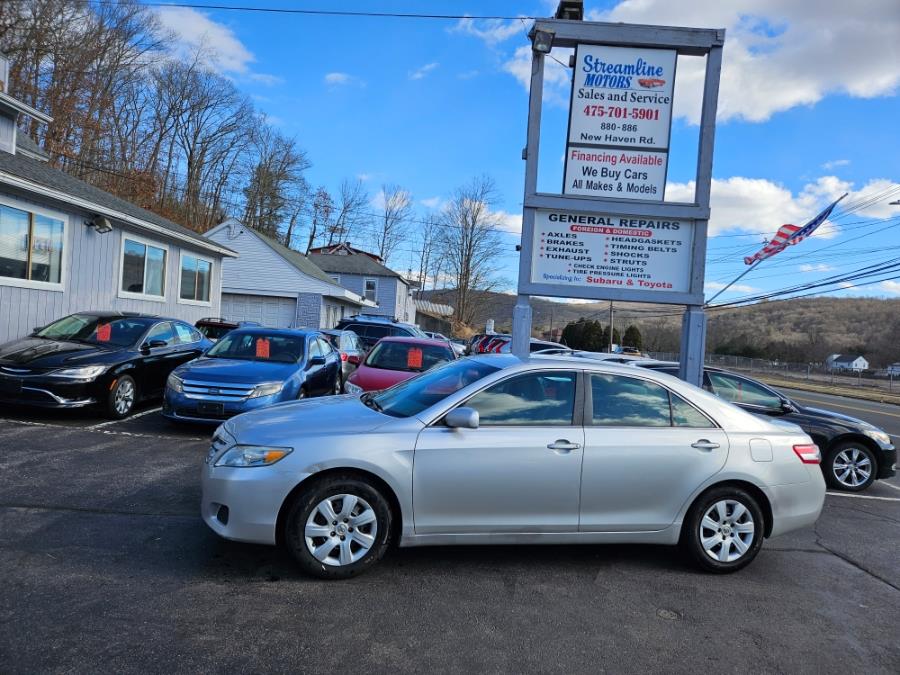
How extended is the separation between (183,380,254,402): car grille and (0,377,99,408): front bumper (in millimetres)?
1614

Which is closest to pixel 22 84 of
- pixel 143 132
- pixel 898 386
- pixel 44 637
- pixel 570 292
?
pixel 143 132

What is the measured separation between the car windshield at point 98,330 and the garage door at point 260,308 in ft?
72.8

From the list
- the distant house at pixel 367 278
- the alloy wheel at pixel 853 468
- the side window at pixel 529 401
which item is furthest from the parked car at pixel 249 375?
the distant house at pixel 367 278

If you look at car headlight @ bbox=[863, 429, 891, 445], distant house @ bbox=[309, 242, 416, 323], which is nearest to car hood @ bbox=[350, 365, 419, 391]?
car headlight @ bbox=[863, 429, 891, 445]

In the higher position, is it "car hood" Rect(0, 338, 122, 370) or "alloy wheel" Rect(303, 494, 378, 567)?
"car hood" Rect(0, 338, 122, 370)

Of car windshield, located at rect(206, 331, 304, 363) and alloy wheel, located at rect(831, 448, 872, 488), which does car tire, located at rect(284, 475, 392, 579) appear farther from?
alloy wheel, located at rect(831, 448, 872, 488)

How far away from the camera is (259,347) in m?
9.27

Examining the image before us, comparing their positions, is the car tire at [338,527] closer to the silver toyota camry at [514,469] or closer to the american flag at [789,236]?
the silver toyota camry at [514,469]

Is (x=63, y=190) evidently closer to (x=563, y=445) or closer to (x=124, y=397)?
(x=124, y=397)

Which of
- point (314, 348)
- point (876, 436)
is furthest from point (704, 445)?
point (314, 348)

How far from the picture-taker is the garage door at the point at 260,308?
3164 cm

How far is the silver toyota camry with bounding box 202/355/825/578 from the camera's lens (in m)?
3.91

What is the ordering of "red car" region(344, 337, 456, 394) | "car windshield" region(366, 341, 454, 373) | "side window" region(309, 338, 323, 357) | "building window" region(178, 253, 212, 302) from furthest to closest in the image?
"building window" region(178, 253, 212, 302), "car windshield" region(366, 341, 454, 373), "side window" region(309, 338, 323, 357), "red car" region(344, 337, 456, 394)

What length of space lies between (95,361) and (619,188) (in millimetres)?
7312
